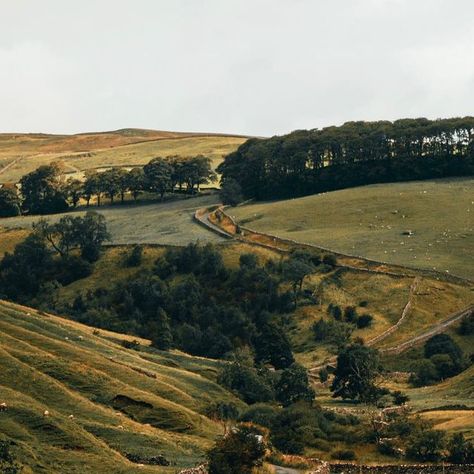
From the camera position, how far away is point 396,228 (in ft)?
604

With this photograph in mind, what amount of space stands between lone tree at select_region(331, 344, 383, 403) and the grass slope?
1307cm

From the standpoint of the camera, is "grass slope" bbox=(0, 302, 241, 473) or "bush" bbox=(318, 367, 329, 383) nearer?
"grass slope" bbox=(0, 302, 241, 473)

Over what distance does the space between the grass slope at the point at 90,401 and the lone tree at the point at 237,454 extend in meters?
2.61

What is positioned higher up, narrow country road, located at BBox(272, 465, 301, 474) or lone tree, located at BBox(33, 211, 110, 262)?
lone tree, located at BBox(33, 211, 110, 262)

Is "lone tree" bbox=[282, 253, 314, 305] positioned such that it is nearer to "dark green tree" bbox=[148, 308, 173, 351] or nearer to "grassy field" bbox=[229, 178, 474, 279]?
"grassy field" bbox=[229, 178, 474, 279]

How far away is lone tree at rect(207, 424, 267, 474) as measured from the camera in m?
66.5

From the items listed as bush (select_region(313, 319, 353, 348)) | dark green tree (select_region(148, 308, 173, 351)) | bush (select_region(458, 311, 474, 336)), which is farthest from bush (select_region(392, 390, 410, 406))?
bush (select_region(458, 311, 474, 336))

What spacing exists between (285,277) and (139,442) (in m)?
87.0

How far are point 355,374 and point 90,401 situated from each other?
3792cm

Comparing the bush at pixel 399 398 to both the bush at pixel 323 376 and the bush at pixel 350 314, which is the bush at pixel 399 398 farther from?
the bush at pixel 350 314

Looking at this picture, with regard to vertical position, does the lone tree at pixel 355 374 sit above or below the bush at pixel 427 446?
below

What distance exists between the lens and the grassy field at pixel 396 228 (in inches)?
6594

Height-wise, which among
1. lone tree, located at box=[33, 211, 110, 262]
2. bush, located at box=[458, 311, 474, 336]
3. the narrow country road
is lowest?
bush, located at box=[458, 311, 474, 336]

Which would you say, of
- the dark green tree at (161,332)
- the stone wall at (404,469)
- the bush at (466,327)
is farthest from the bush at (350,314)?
the stone wall at (404,469)
